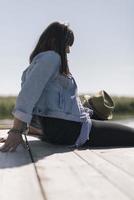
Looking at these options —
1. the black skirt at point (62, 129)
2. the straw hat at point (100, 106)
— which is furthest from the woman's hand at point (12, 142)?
the straw hat at point (100, 106)

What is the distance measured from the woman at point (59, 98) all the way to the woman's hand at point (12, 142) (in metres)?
0.19

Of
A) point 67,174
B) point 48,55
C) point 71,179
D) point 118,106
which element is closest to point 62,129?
point 48,55

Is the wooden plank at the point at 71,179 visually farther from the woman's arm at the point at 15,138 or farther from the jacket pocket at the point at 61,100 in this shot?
the jacket pocket at the point at 61,100

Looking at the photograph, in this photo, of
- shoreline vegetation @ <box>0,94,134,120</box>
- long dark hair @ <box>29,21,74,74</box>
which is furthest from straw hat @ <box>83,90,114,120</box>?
shoreline vegetation @ <box>0,94,134,120</box>

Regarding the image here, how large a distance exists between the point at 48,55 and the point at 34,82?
0.18 meters

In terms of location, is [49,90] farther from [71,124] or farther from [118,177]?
[118,177]

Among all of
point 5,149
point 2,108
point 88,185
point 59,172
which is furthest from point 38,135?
point 2,108

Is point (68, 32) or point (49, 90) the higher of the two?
point (68, 32)

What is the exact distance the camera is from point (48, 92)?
10.6 ft

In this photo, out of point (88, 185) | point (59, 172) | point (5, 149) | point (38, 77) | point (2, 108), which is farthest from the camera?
point (2, 108)

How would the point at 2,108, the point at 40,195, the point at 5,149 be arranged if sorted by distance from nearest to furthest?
the point at 40,195
the point at 5,149
the point at 2,108

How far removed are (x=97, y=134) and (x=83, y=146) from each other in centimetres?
12

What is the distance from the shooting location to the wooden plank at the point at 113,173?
1841mm

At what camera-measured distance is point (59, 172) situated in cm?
220
